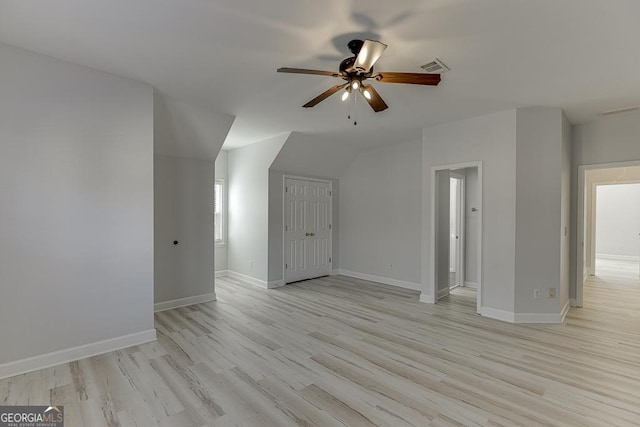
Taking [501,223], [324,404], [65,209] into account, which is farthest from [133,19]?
[501,223]

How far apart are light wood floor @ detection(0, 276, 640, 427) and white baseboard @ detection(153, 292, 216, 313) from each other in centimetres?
16

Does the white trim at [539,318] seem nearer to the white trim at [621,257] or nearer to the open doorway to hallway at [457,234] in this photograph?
the open doorway to hallway at [457,234]

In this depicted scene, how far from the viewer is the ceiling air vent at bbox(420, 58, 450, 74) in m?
2.61

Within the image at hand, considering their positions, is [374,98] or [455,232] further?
[455,232]

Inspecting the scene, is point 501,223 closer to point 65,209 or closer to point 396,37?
point 396,37

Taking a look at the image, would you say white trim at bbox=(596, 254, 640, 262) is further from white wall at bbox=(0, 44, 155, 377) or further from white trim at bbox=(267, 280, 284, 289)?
white wall at bbox=(0, 44, 155, 377)

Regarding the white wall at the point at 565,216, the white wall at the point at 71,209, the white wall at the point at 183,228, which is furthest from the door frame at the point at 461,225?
the white wall at the point at 71,209

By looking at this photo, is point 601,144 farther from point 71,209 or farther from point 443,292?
point 71,209

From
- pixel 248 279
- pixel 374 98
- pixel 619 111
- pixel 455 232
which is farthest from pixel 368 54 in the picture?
pixel 248 279

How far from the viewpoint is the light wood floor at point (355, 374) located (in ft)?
6.70

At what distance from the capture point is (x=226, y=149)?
6293 millimetres

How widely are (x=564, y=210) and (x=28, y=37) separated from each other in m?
5.93

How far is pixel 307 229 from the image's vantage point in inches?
242

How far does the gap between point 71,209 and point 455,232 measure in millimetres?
5670
